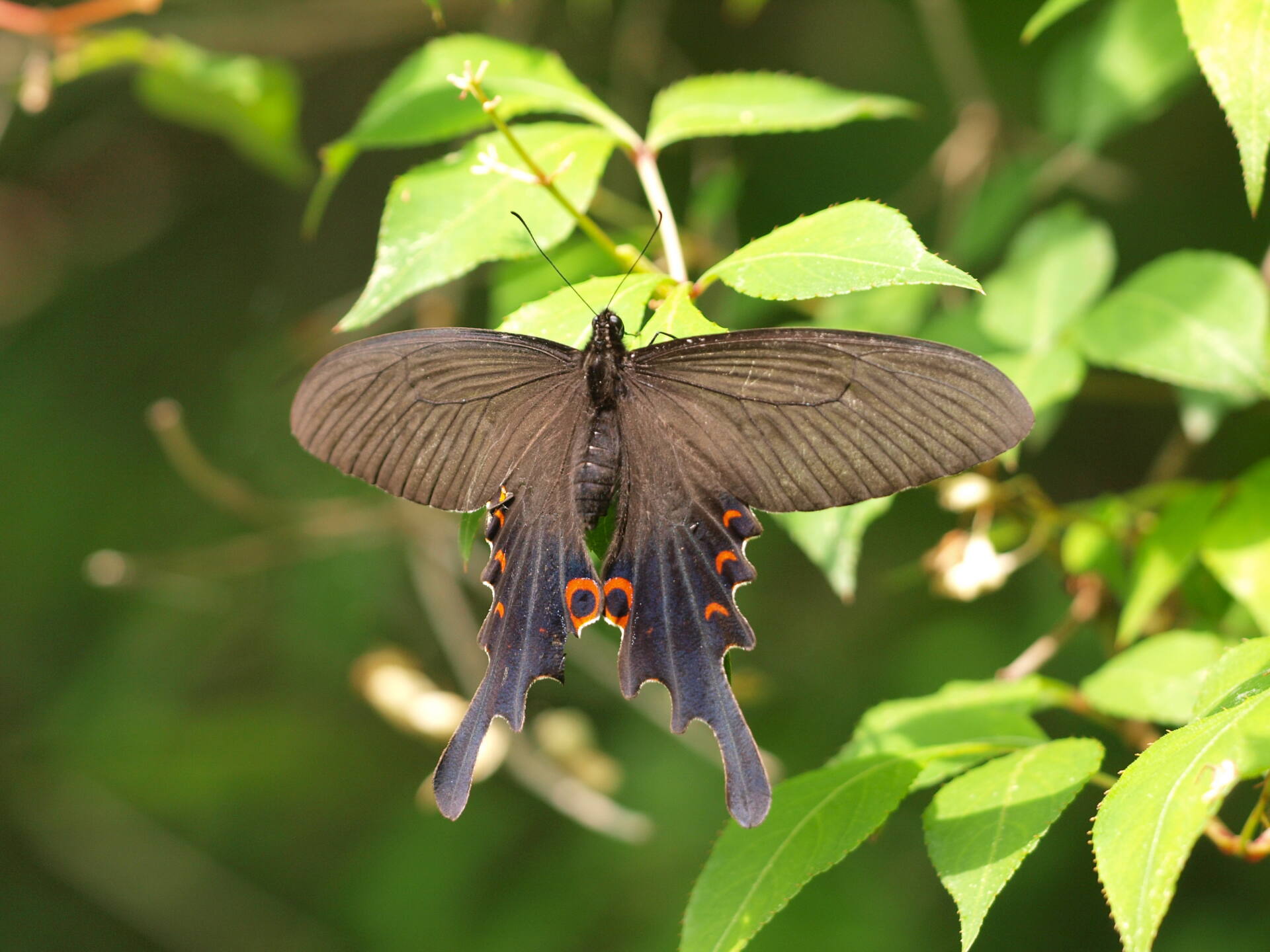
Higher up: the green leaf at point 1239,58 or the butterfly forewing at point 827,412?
the green leaf at point 1239,58

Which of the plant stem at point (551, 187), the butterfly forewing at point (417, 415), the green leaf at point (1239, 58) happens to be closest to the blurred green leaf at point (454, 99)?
the plant stem at point (551, 187)

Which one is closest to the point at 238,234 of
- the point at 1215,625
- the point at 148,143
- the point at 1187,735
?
the point at 148,143

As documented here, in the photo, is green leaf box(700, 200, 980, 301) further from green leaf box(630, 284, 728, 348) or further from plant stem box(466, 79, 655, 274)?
plant stem box(466, 79, 655, 274)

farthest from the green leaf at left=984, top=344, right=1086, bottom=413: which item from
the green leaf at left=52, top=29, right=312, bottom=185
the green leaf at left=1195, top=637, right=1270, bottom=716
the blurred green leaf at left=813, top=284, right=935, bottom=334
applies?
the green leaf at left=52, top=29, right=312, bottom=185

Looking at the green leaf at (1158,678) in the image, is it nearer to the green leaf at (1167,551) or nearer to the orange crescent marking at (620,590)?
the green leaf at (1167,551)

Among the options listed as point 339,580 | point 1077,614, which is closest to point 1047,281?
point 1077,614

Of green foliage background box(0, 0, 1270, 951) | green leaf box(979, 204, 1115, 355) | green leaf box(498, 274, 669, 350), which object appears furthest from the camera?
green foliage background box(0, 0, 1270, 951)
